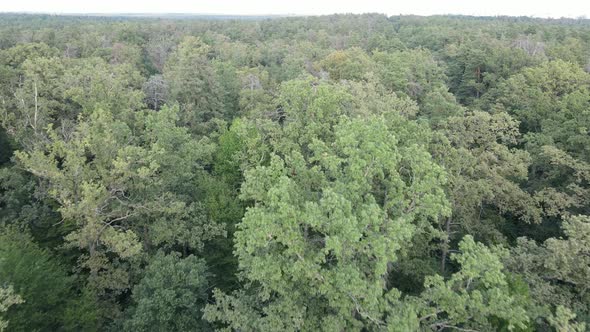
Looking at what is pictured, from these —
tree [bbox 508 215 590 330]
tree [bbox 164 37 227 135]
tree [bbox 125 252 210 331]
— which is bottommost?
tree [bbox 125 252 210 331]

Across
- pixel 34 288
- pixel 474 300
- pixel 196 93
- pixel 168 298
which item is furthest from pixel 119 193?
pixel 474 300

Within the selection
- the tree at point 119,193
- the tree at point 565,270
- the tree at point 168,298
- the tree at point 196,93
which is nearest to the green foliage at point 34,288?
the tree at point 119,193

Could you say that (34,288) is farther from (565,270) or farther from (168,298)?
(565,270)

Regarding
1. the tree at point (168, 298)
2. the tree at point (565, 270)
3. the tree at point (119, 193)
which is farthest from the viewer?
the tree at point (119, 193)

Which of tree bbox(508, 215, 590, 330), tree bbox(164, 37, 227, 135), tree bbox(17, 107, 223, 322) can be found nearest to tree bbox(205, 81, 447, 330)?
tree bbox(508, 215, 590, 330)

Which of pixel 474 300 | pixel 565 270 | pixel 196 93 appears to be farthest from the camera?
pixel 196 93

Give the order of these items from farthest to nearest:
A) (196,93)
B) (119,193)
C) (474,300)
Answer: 1. (196,93)
2. (119,193)
3. (474,300)

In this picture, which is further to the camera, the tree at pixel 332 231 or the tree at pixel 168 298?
the tree at pixel 168 298

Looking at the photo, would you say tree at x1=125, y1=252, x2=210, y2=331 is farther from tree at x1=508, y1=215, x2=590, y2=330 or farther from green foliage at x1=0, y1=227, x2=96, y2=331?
tree at x1=508, y1=215, x2=590, y2=330

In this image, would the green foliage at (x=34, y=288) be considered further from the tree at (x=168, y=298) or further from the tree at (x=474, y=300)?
the tree at (x=474, y=300)
